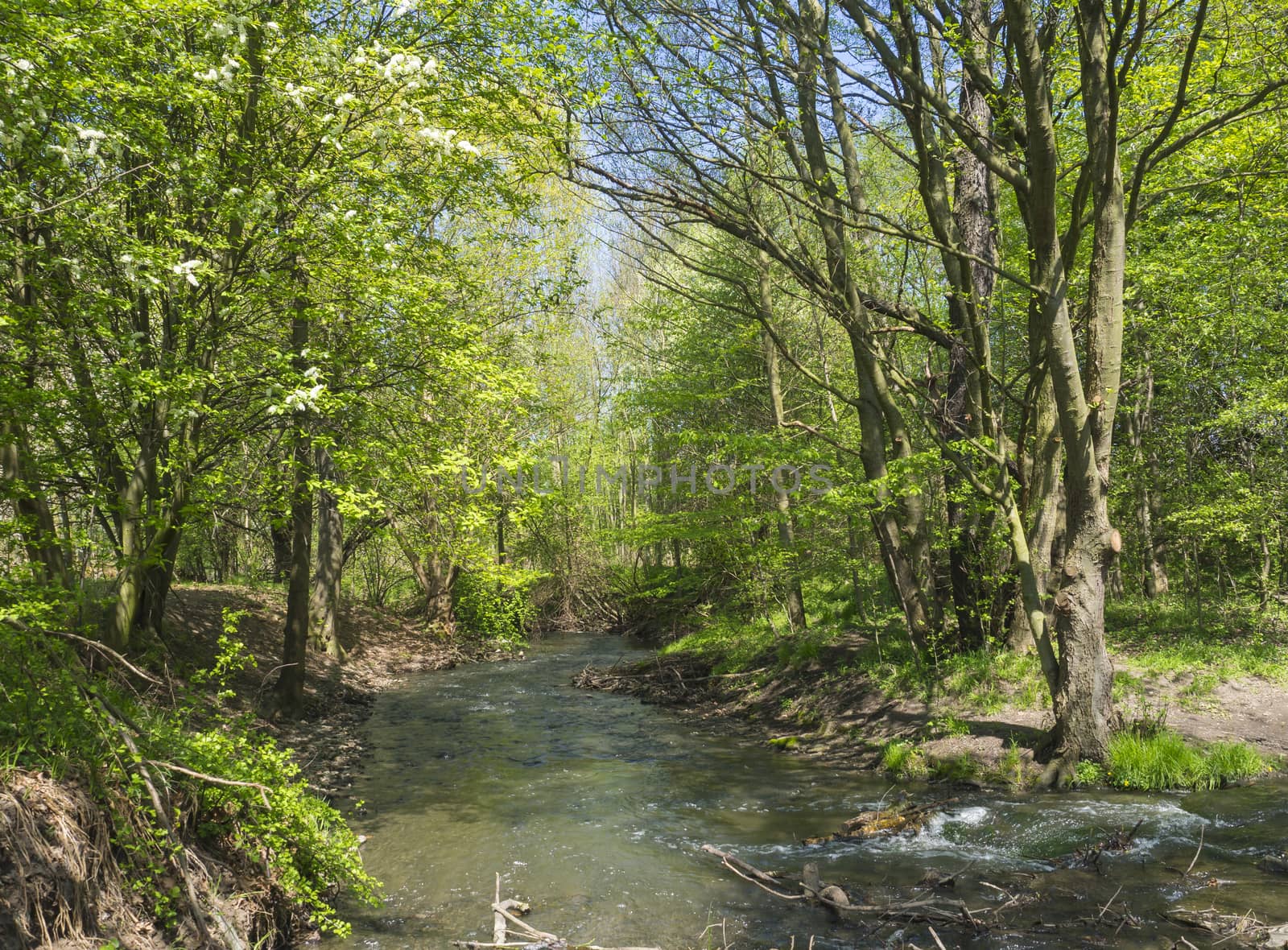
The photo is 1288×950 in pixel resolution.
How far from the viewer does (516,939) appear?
17.0 feet

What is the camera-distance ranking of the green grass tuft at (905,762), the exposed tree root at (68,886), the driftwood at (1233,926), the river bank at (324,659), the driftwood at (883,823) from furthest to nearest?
the river bank at (324,659) < the green grass tuft at (905,762) < the driftwood at (883,823) < the driftwood at (1233,926) < the exposed tree root at (68,886)

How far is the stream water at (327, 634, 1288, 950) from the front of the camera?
5238 millimetres

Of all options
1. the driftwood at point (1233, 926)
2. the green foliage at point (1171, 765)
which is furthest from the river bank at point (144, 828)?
the green foliage at point (1171, 765)

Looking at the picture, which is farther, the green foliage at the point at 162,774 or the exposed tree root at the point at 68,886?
the green foliage at the point at 162,774

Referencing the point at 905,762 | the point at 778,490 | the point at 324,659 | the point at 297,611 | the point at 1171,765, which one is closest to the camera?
the point at 1171,765

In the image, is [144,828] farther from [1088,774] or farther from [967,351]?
[967,351]

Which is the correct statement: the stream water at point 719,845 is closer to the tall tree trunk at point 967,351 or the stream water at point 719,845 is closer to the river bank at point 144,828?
the river bank at point 144,828

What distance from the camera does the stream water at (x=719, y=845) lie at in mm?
5238

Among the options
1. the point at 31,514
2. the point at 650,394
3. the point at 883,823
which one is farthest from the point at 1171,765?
the point at 650,394

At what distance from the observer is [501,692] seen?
15.6m

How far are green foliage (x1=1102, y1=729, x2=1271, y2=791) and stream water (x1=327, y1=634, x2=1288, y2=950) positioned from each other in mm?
213

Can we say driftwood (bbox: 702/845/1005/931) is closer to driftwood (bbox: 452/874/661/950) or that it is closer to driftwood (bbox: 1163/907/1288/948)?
driftwood (bbox: 1163/907/1288/948)

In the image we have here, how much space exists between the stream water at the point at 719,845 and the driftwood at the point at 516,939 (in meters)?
0.18

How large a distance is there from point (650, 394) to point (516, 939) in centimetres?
Answer: 1225
